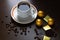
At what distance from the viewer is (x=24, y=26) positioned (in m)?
1.10

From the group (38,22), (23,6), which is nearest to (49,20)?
(38,22)

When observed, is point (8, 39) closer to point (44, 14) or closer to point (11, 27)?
point (11, 27)

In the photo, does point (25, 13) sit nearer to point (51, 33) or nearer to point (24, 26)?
point (24, 26)

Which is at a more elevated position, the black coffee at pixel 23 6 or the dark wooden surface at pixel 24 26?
the black coffee at pixel 23 6

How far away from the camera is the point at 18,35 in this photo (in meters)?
1.07

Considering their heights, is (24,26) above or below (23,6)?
below

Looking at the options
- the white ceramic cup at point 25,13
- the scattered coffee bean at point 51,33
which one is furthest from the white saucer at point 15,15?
the scattered coffee bean at point 51,33

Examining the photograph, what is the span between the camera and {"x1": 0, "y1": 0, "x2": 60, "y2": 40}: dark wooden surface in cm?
107

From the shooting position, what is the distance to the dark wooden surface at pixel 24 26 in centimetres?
107

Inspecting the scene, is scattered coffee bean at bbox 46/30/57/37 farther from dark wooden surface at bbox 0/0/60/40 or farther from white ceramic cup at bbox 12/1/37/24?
white ceramic cup at bbox 12/1/37/24

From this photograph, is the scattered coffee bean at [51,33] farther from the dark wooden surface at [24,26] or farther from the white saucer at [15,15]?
the white saucer at [15,15]

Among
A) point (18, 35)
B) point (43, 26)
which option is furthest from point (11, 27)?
point (43, 26)

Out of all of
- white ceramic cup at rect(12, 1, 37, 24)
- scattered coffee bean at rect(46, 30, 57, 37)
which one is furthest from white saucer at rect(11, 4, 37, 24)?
scattered coffee bean at rect(46, 30, 57, 37)

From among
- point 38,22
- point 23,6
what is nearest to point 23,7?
point 23,6
